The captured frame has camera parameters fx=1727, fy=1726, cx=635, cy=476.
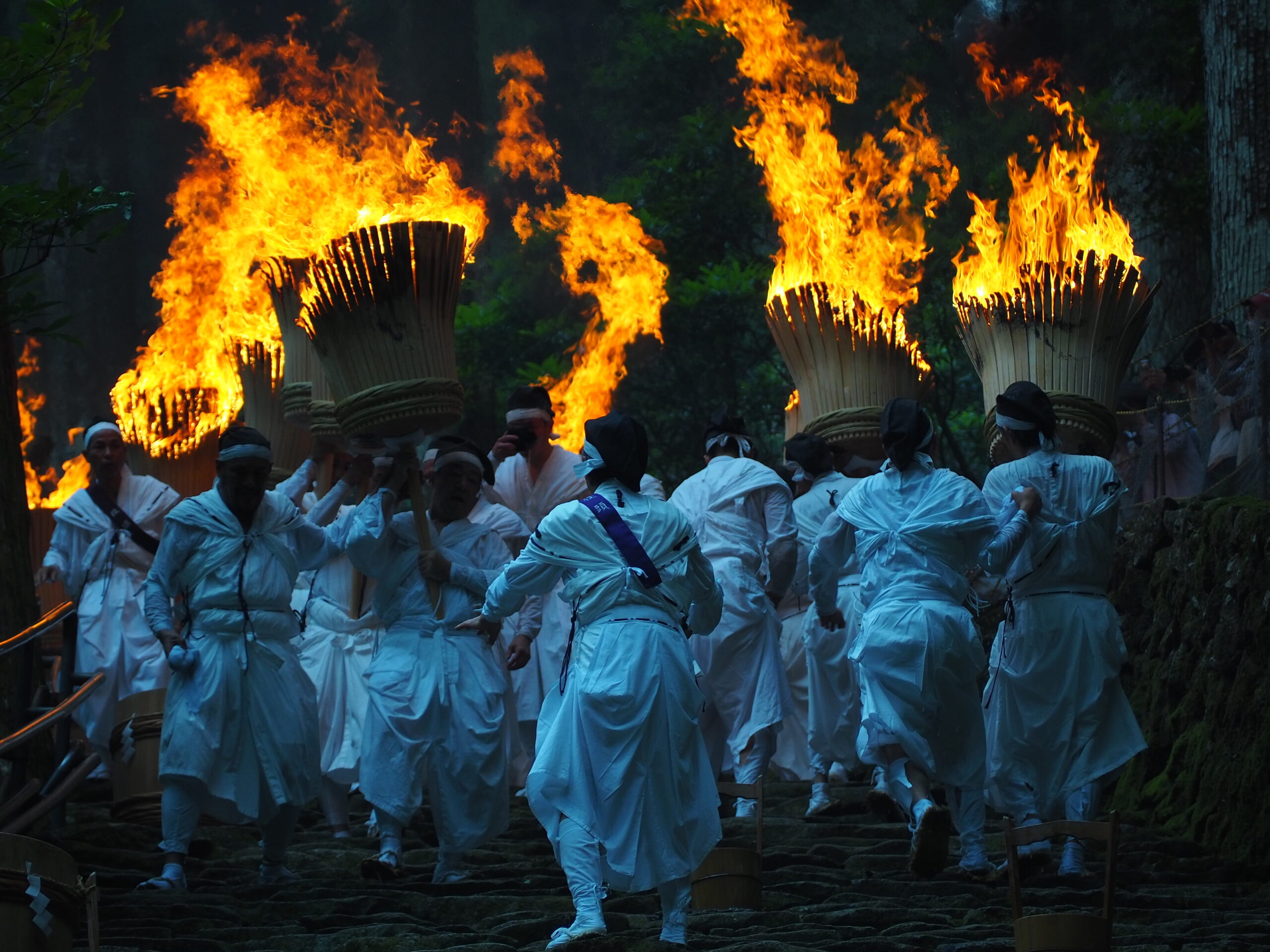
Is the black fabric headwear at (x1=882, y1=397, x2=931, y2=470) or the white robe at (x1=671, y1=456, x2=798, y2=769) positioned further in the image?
the white robe at (x1=671, y1=456, x2=798, y2=769)

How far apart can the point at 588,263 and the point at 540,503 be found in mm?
13206

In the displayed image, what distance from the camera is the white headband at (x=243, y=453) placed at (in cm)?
745

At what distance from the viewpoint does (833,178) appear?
12156 millimetres

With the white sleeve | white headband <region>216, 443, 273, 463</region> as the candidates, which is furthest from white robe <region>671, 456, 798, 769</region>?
white headband <region>216, 443, 273, 463</region>

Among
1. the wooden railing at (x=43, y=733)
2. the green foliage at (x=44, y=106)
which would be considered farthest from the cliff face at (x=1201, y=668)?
the green foliage at (x=44, y=106)

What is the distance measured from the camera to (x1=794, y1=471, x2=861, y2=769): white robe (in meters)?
9.52

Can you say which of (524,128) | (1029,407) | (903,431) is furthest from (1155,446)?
(524,128)

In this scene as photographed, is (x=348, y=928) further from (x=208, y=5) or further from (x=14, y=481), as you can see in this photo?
(x=208, y=5)

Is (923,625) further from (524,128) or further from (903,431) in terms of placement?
(524,128)

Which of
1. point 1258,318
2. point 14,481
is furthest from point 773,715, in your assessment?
point 14,481

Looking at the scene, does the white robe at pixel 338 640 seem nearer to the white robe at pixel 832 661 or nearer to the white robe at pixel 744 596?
the white robe at pixel 744 596

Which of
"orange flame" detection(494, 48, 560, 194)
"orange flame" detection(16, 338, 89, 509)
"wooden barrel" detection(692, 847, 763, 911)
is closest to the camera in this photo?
"wooden barrel" detection(692, 847, 763, 911)

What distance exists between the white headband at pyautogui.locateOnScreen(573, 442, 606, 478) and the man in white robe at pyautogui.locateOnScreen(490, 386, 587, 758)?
3060 mm

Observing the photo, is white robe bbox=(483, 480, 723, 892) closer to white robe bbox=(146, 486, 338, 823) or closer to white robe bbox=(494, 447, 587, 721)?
white robe bbox=(146, 486, 338, 823)
